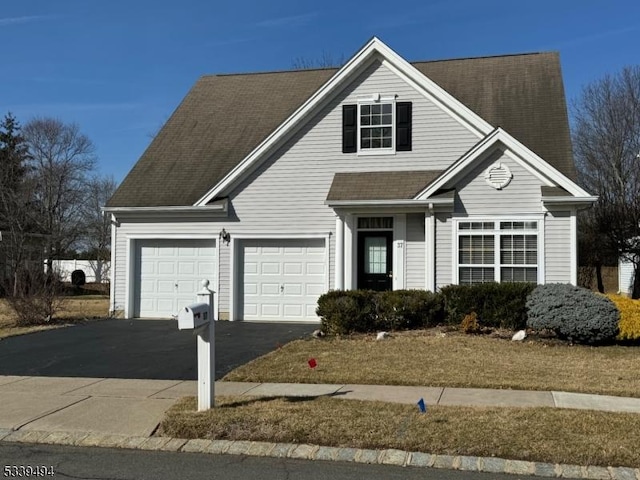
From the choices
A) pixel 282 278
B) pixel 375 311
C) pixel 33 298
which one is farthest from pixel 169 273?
pixel 375 311

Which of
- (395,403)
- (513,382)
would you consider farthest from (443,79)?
(395,403)

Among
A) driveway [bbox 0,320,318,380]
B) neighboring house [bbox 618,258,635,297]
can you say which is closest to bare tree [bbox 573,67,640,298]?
neighboring house [bbox 618,258,635,297]

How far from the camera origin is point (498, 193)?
14859mm

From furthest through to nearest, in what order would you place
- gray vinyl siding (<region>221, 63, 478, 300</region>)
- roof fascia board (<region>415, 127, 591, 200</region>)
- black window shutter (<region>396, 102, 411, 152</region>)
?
1. black window shutter (<region>396, 102, 411, 152</region>)
2. gray vinyl siding (<region>221, 63, 478, 300</region>)
3. roof fascia board (<region>415, 127, 591, 200</region>)

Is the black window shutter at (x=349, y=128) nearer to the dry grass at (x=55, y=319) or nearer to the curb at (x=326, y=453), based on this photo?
the dry grass at (x=55, y=319)

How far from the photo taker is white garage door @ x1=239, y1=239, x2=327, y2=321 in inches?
659

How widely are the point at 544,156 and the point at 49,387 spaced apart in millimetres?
12734

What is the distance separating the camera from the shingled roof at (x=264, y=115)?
17234 mm

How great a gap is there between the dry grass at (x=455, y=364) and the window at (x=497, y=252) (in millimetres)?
2729

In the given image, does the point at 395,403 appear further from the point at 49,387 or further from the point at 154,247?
the point at 154,247

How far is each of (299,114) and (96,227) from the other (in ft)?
124

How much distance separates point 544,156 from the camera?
15859 millimetres

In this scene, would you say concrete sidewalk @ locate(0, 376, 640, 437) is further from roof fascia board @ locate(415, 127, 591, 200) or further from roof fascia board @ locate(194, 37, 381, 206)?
roof fascia board @ locate(194, 37, 381, 206)

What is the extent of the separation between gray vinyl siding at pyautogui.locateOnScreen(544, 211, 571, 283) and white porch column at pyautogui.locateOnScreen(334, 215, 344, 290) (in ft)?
16.5
